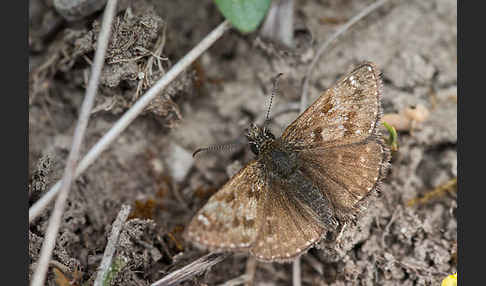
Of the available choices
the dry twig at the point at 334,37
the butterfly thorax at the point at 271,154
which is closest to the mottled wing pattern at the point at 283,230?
the butterfly thorax at the point at 271,154

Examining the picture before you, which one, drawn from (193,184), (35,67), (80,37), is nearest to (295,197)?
(193,184)

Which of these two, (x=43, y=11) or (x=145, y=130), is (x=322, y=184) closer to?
(x=145, y=130)

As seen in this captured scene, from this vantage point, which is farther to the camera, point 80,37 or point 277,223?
point 80,37

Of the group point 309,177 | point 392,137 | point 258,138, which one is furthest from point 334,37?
point 309,177

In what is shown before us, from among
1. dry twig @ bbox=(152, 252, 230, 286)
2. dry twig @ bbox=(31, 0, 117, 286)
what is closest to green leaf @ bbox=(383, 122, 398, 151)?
dry twig @ bbox=(152, 252, 230, 286)

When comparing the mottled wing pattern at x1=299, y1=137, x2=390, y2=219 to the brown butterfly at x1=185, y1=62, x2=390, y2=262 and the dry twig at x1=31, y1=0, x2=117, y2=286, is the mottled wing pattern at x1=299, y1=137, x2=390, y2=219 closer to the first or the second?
the brown butterfly at x1=185, y1=62, x2=390, y2=262

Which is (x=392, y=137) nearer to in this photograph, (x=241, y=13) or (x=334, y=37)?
(x=334, y=37)
